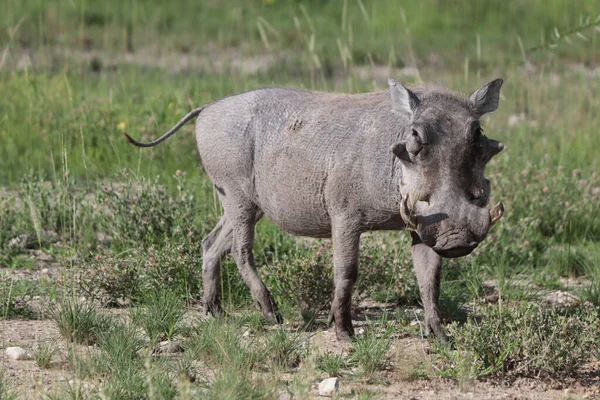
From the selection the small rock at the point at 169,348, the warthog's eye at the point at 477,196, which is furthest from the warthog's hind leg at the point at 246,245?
the warthog's eye at the point at 477,196

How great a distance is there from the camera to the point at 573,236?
700 cm

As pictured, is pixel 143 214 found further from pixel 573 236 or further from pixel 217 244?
pixel 573 236

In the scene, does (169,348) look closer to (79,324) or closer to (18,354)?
(79,324)

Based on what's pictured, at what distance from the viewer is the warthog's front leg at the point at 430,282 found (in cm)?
507

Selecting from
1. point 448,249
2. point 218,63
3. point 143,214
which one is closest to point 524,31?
point 218,63

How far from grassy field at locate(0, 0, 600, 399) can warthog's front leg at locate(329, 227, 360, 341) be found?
0.36 feet

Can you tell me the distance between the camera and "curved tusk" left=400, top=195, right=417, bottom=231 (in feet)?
14.7

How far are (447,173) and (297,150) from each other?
999 millimetres

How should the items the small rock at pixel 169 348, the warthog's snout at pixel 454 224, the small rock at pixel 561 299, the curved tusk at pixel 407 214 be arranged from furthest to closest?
the small rock at pixel 561 299, the small rock at pixel 169 348, the curved tusk at pixel 407 214, the warthog's snout at pixel 454 224

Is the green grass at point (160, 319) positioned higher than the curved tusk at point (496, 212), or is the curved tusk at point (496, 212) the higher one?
the curved tusk at point (496, 212)

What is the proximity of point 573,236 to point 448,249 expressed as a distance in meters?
2.85

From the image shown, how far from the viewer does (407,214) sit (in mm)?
4531

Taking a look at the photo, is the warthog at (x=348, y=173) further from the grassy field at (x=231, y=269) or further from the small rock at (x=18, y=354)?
the small rock at (x=18, y=354)

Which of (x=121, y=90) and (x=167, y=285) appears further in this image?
(x=121, y=90)
